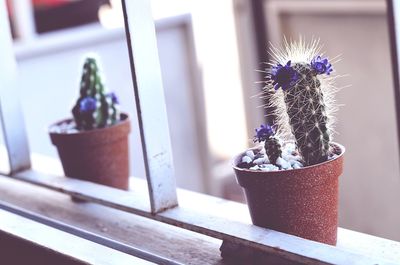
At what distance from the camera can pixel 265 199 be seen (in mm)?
1417

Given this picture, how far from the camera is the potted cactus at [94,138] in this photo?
1.98 metres

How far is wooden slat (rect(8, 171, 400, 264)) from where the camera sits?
130cm

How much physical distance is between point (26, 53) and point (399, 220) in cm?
275

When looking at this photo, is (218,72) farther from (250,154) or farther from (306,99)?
(306,99)

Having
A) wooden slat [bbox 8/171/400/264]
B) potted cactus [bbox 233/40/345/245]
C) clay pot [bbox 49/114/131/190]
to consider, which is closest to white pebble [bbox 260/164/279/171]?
potted cactus [bbox 233/40/345/245]

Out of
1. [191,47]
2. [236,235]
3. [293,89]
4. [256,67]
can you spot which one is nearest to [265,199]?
[236,235]

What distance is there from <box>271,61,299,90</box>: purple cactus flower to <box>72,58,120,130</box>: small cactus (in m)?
0.75

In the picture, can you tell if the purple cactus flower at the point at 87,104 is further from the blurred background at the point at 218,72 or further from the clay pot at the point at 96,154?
the blurred background at the point at 218,72

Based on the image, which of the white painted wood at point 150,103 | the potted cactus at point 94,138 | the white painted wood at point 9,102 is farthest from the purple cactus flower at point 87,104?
the white painted wood at point 150,103

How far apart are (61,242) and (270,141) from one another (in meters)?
0.50

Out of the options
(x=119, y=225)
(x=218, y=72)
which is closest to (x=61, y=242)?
(x=119, y=225)

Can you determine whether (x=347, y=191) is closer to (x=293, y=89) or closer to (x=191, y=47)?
(x=191, y=47)

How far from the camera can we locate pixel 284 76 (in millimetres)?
1401

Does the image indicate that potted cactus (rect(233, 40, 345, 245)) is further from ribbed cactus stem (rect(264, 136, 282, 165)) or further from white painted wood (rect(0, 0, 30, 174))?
white painted wood (rect(0, 0, 30, 174))
